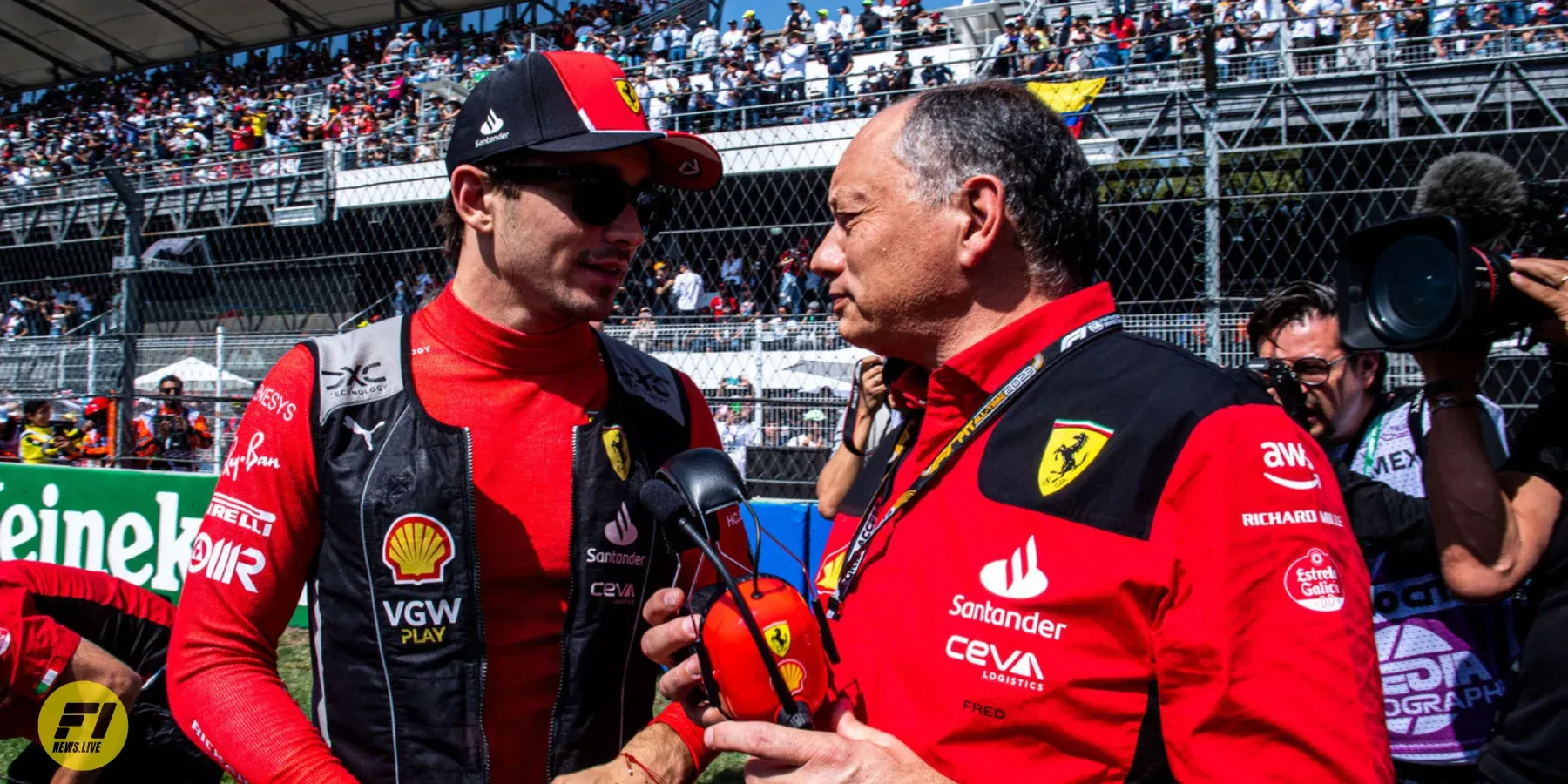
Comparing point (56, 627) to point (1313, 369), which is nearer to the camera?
→ point (1313, 369)

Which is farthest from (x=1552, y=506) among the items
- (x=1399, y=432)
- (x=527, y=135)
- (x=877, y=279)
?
(x=527, y=135)

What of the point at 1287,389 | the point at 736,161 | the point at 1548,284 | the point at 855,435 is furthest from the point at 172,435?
the point at 1548,284

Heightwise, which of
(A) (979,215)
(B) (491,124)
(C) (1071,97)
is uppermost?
(C) (1071,97)

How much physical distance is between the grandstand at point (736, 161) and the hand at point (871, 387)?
4.41ft

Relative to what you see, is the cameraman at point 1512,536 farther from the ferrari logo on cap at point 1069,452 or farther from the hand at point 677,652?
the hand at point 677,652

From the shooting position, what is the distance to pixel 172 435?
24.7 feet

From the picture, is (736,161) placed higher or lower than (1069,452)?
higher

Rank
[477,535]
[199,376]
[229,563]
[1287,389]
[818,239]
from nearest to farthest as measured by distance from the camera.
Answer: [229,563]
[477,535]
[1287,389]
[818,239]
[199,376]

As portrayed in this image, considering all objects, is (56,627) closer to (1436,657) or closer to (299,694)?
(299,694)

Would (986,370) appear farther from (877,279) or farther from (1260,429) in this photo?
(1260,429)

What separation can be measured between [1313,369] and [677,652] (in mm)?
1876

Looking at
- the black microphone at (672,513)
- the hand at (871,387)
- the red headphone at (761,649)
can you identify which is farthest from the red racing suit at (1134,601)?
the hand at (871,387)

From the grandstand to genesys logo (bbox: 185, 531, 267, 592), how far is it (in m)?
3.55

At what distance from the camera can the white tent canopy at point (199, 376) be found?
10.5 m
